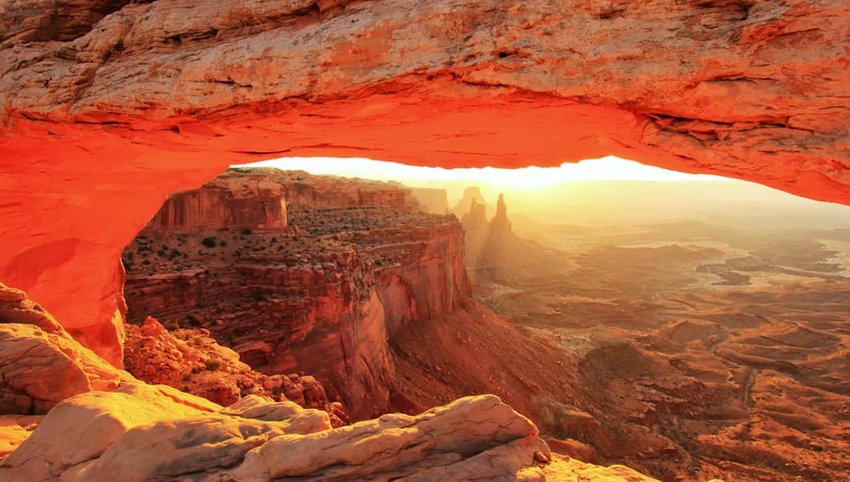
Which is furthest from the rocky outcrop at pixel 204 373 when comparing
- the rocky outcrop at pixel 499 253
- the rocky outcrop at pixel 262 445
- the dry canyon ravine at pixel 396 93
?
the rocky outcrop at pixel 499 253

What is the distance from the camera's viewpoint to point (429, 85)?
4574mm

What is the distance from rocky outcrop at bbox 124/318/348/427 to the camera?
372 inches

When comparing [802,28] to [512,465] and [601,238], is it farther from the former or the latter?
[601,238]

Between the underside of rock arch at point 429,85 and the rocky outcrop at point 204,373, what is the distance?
4.64m

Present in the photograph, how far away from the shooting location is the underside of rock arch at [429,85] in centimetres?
372

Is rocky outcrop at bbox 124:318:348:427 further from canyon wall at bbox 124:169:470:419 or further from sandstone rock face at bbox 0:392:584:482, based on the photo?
sandstone rock face at bbox 0:392:584:482

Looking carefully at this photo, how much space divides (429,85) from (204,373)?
8.87 m

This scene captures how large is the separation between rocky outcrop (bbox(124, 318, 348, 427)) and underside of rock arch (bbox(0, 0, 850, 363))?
4638mm

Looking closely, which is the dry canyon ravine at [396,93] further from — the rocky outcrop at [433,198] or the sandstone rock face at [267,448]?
the rocky outcrop at [433,198]

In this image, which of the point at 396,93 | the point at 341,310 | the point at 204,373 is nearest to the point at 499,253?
the point at 341,310

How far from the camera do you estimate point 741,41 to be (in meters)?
3.62

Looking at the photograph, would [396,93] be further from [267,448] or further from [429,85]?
[267,448]

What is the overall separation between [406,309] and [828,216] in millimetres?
215829

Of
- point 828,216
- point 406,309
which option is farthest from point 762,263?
point 828,216
